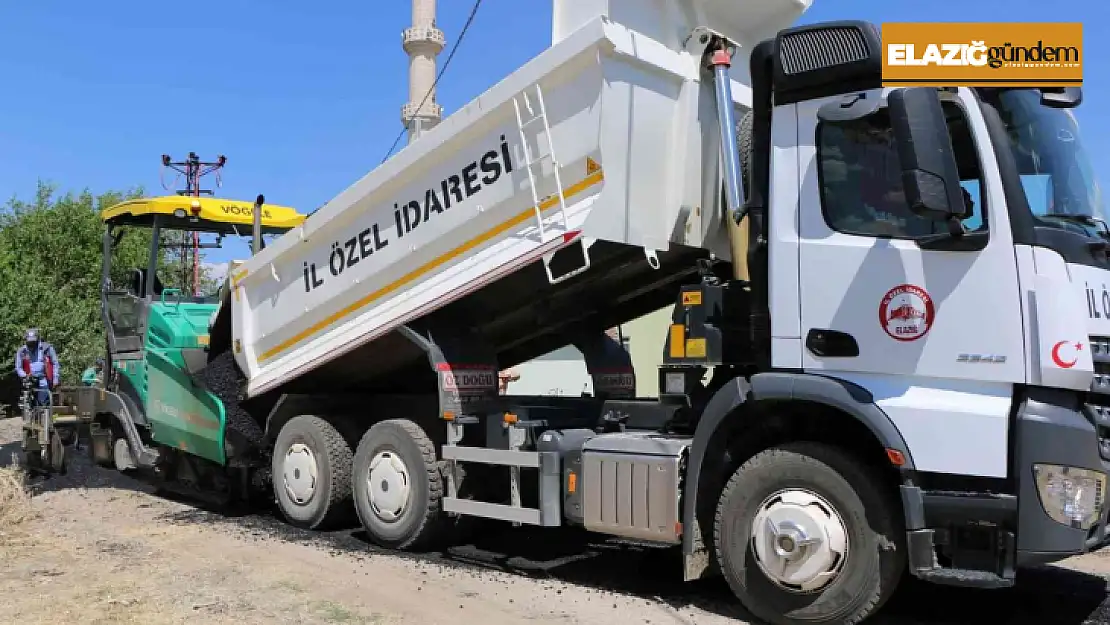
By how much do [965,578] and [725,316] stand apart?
1774 millimetres

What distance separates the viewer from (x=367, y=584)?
18.5ft

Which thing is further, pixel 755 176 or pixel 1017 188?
pixel 755 176

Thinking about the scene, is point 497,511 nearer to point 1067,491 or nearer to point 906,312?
point 906,312

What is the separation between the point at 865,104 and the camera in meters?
4.52

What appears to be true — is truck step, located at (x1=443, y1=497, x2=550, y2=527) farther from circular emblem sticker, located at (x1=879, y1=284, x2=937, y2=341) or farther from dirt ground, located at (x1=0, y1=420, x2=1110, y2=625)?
circular emblem sticker, located at (x1=879, y1=284, x2=937, y2=341)

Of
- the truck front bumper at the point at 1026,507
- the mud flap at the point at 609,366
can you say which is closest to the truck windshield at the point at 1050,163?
the truck front bumper at the point at 1026,507

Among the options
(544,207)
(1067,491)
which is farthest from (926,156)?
(544,207)

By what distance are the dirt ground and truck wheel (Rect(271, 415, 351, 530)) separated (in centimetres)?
18

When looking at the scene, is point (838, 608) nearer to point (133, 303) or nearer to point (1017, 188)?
point (1017, 188)

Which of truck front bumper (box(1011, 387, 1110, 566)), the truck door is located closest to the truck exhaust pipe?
the truck door

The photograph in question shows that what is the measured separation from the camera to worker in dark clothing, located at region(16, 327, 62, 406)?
35.8 feet

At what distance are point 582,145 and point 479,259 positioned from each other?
1060mm

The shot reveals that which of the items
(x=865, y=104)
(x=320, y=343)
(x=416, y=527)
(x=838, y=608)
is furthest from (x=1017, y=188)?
(x=320, y=343)

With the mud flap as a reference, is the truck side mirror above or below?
above
